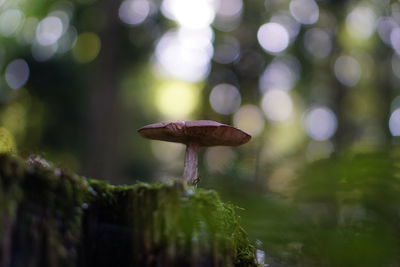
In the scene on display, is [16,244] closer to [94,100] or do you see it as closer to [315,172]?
[315,172]

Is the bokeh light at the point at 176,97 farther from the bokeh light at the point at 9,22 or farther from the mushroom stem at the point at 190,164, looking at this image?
the mushroom stem at the point at 190,164

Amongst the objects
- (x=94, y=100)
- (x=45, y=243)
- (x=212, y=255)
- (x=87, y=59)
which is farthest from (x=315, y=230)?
(x=87, y=59)

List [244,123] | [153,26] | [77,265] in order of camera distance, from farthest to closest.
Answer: [244,123] → [153,26] → [77,265]

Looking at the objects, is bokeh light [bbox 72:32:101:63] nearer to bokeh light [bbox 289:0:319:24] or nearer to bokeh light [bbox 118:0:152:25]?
bokeh light [bbox 118:0:152:25]

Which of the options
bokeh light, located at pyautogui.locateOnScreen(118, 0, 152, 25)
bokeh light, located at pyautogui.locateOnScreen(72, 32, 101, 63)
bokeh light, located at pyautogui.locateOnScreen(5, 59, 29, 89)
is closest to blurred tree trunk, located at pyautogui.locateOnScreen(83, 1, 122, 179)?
bokeh light, located at pyautogui.locateOnScreen(118, 0, 152, 25)

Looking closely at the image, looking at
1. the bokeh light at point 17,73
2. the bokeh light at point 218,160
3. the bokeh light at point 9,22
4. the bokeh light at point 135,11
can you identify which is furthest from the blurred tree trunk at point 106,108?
the bokeh light at point 9,22
